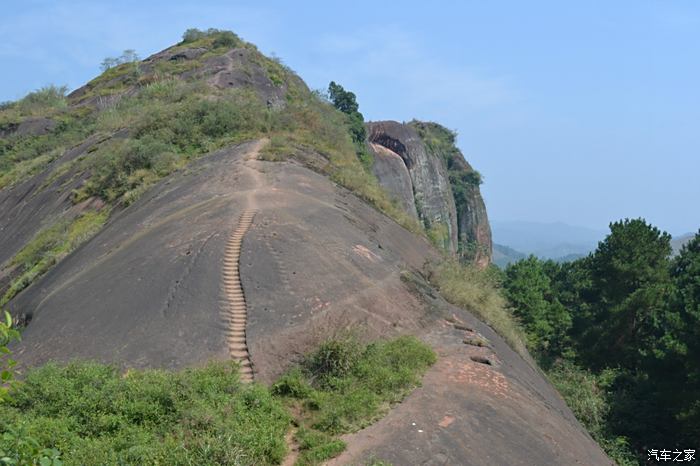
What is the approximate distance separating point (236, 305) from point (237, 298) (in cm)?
20

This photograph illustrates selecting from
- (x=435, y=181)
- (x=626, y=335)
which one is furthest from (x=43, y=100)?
(x=626, y=335)

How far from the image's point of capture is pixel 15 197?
2539 centimetres

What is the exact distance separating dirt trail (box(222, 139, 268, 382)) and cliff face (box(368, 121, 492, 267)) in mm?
30542

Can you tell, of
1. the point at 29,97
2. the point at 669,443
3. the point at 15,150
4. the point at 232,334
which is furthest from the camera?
the point at 29,97

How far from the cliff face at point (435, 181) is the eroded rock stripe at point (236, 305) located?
1232 inches

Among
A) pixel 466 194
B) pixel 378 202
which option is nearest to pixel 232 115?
pixel 378 202

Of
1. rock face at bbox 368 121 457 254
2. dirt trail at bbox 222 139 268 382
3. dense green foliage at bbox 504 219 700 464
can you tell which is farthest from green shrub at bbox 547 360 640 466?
rock face at bbox 368 121 457 254

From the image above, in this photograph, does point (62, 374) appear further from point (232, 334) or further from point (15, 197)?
point (15, 197)

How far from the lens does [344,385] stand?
8.42 metres

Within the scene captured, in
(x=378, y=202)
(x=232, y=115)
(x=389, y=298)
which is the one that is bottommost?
(x=389, y=298)

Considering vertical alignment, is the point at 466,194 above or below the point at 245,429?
above

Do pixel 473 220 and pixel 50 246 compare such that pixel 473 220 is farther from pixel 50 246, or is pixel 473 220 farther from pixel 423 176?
pixel 50 246

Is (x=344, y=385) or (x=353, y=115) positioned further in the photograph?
(x=353, y=115)

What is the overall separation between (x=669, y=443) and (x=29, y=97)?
4600cm
